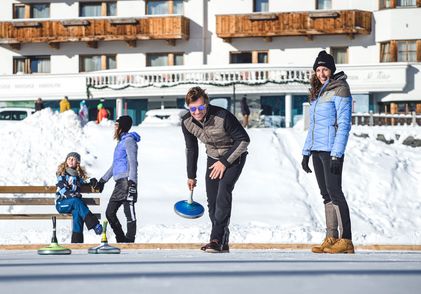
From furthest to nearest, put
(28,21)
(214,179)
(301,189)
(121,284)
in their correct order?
1. (28,21)
2. (301,189)
3. (214,179)
4. (121,284)

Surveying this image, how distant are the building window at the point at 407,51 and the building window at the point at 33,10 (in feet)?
57.9

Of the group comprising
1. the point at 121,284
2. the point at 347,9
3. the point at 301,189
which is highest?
the point at 347,9

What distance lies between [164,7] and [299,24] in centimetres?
716

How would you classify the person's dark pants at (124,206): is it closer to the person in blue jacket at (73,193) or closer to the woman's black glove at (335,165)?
the person in blue jacket at (73,193)

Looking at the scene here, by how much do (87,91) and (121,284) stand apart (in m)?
44.8

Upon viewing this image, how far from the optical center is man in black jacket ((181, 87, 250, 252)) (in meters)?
9.85

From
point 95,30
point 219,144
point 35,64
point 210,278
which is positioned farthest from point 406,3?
point 210,278

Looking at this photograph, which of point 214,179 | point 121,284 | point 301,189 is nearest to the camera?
point 121,284

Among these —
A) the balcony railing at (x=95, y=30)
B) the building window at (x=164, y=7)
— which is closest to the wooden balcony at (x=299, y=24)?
the balcony railing at (x=95, y=30)

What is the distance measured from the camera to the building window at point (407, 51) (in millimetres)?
49375

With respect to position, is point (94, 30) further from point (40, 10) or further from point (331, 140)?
point (331, 140)

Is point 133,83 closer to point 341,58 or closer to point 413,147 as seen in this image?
point 341,58

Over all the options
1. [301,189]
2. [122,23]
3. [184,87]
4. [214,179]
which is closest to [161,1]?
[122,23]

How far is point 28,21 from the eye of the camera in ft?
169
